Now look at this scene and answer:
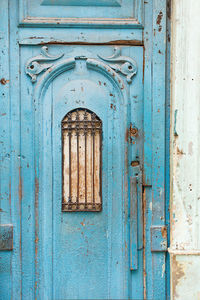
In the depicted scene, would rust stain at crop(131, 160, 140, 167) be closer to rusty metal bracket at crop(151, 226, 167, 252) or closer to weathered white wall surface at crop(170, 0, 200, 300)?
weathered white wall surface at crop(170, 0, 200, 300)

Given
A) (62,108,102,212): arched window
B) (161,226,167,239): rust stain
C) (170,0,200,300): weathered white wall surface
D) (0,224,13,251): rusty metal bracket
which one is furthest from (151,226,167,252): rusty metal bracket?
(0,224,13,251): rusty metal bracket

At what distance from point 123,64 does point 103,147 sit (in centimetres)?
55

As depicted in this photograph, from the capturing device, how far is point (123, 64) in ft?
8.52

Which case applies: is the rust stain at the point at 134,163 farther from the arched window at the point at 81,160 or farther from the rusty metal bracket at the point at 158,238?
the rusty metal bracket at the point at 158,238

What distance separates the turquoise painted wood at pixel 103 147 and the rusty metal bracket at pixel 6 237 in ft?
0.08

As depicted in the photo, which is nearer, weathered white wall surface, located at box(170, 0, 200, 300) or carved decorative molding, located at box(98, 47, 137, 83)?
weathered white wall surface, located at box(170, 0, 200, 300)

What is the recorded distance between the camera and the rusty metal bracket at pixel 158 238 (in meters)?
2.61

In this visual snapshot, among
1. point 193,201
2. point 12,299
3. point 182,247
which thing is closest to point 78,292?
point 12,299

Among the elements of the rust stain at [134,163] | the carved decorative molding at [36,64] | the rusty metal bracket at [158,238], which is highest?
the carved decorative molding at [36,64]

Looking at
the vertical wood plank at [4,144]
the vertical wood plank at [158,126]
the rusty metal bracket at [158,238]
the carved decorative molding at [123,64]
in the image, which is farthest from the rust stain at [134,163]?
the vertical wood plank at [4,144]

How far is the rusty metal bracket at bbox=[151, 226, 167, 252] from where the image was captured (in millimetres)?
2606

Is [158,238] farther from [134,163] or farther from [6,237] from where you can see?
[6,237]

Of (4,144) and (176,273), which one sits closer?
(176,273)

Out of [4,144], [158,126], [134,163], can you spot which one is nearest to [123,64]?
[158,126]
